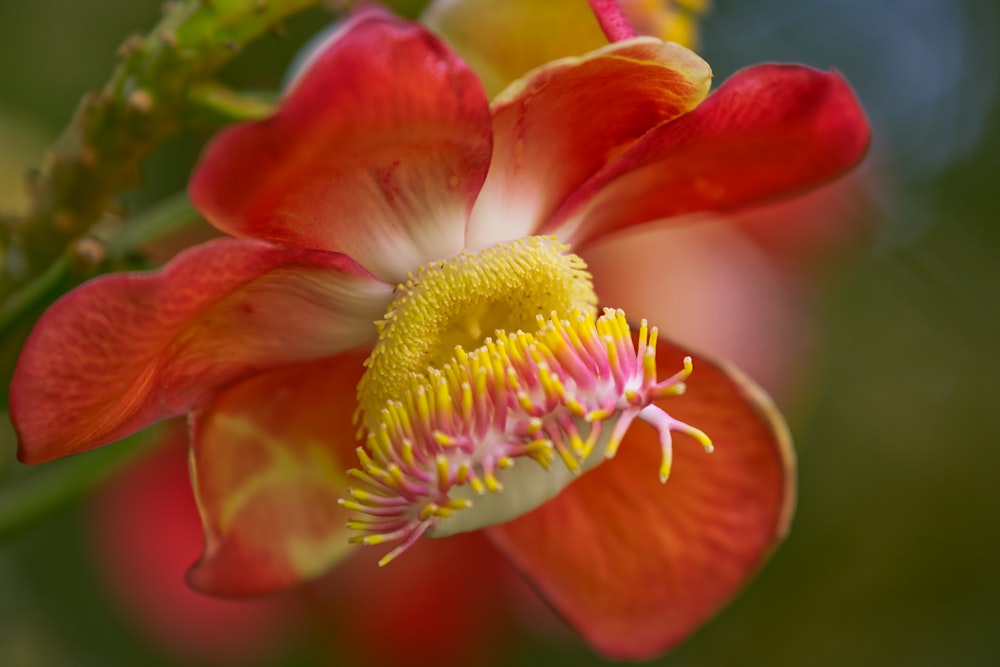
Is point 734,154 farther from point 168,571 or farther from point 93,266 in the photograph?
point 168,571

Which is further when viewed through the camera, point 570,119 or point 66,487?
point 66,487

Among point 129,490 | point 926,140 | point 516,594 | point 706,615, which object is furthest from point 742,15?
point 706,615

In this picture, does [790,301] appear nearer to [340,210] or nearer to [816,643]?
[816,643]

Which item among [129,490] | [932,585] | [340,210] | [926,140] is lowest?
[932,585]

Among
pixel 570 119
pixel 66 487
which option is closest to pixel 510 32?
pixel 570 119

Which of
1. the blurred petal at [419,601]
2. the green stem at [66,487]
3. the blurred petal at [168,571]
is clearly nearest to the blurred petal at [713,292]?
the blurred petal at [419,601]

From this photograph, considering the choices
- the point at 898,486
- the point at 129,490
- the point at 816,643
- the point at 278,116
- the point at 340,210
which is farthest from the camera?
the point at 898,486

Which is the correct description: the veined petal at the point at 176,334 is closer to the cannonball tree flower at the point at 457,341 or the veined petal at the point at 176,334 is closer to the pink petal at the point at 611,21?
the cannonball tree flower at the point at 457,341
